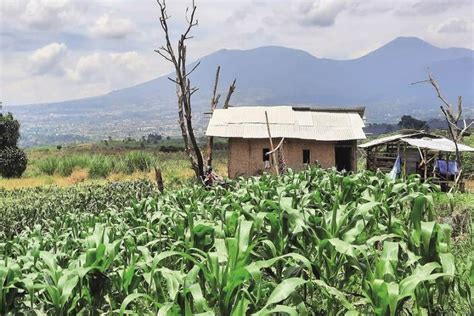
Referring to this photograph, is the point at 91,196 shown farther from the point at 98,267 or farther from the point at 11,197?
the point at 98,267

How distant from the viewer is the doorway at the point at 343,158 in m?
22.5

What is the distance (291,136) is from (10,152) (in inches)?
779

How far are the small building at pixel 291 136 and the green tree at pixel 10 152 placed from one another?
15571mm

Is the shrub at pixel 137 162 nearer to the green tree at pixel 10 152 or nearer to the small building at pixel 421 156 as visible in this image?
the green tree at pixel 10 152

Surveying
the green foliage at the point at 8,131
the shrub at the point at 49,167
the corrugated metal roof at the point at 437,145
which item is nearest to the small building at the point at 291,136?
the corrugated metal roof at the point at 437,145

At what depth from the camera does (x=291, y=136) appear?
20891 mm

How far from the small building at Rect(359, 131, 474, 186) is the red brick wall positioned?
8.07 feet

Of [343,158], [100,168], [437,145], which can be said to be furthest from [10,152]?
[437,145]

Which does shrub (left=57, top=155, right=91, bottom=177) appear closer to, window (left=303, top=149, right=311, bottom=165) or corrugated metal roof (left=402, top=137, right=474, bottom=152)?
window (left=303, top=149, right=311, bottom=165)

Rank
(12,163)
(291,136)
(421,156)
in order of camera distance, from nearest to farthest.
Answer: (421,156), (291,136), (12,163)

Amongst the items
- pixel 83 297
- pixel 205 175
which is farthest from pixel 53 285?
pixel 205 175

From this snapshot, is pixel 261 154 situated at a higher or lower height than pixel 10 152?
higher

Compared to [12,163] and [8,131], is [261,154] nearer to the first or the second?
[12,163]

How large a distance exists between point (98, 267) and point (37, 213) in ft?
34.4
